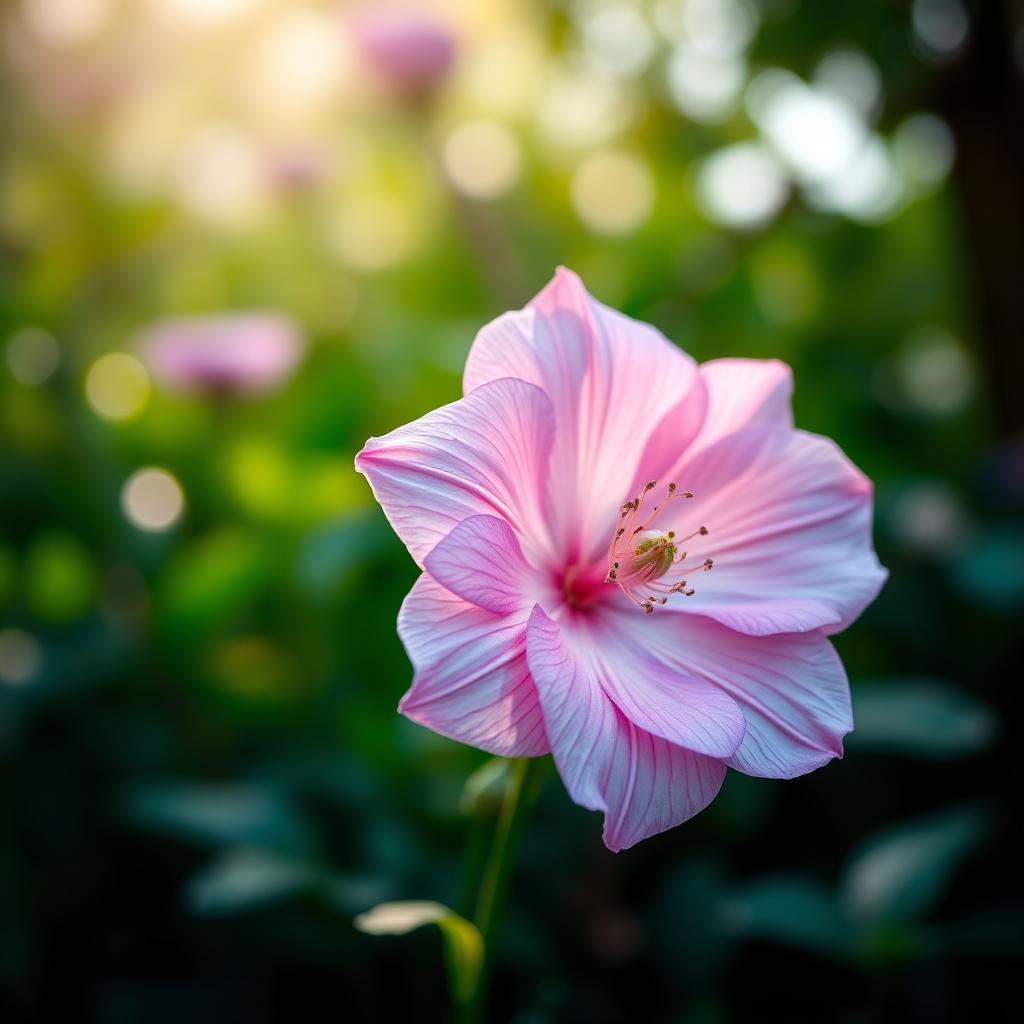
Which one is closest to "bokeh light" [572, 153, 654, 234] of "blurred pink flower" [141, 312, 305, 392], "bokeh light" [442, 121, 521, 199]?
"bokeh light" [442, 121, 521, 199]

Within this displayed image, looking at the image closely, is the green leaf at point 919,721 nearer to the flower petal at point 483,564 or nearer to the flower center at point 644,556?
the flower center at point 644,556

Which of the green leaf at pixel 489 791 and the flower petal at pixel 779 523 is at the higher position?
the flower petal at pixel 779 523

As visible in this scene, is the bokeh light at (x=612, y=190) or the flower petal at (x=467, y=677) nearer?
the flower petal at (x=467, y=677)

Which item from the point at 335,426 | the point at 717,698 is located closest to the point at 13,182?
the point at 335,426

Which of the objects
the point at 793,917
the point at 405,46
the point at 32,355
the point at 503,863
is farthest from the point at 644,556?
the point at 32,355

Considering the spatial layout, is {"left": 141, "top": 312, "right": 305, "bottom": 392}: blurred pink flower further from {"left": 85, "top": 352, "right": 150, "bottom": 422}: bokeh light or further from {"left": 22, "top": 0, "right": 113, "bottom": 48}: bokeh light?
{"left": 22, "top": 0, "right": 113, "bottom": 48}: bokeh light

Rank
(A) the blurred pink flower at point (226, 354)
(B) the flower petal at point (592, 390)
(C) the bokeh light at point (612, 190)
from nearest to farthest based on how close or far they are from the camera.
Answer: (B) the flower petal at point (592, 390)
(A) the blurred pink flower at point (226, 354)
(C) the bokeh light at point (612, 190)

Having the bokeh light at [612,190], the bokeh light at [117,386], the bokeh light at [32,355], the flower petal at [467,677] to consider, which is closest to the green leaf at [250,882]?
the flower petal at [467,677]
